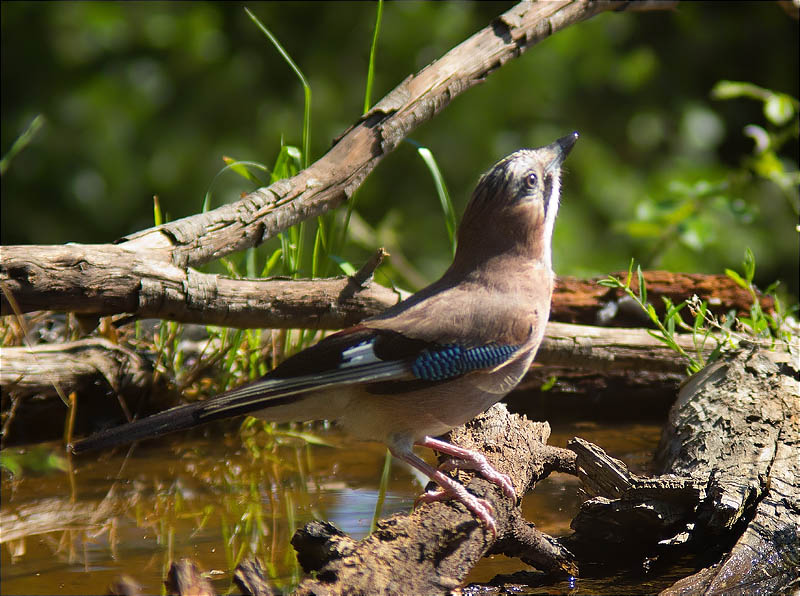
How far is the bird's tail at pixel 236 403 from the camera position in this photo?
261 cm

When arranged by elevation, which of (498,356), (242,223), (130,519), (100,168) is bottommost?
(130,519)

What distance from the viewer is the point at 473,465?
2.94 metres

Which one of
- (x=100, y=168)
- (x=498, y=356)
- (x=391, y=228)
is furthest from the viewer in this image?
(x=100, y=168)

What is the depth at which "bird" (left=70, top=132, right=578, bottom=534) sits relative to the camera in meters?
2.78

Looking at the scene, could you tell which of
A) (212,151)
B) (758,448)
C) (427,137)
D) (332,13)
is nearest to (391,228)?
(427,137)

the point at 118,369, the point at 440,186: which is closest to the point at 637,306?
the point at 440,186

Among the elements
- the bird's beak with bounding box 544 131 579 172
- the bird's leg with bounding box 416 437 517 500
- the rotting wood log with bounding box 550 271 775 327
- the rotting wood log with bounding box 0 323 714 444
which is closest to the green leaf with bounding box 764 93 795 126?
the rotting wood log with bounding box 550 271 775 327

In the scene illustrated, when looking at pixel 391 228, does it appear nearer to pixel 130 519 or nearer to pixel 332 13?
pixel 332 13

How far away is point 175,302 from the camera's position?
3.39 meters

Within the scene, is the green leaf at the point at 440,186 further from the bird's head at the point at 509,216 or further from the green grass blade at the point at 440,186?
the bird's head at the point at 509,216

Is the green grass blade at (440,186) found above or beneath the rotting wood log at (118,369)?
above

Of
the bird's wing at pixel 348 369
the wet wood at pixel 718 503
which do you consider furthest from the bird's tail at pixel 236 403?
the wet wood at pixel 718 503

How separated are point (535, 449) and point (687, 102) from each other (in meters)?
5.87

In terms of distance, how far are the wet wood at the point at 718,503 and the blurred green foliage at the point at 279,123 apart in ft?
13.2
